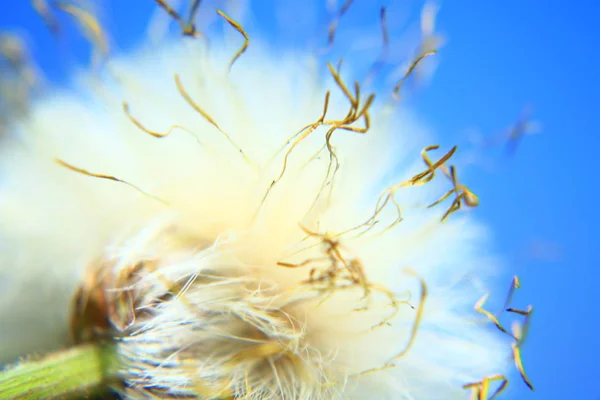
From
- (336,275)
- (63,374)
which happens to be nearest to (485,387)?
(336,275)

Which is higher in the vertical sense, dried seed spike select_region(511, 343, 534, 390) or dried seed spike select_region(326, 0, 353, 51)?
dried seed spike select_region(326, 0, 353, 51)

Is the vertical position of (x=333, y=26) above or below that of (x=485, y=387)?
above

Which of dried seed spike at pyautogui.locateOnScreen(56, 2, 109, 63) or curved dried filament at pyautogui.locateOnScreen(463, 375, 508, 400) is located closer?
curved dried filament at pyautogui.locateOnScreen(463, 375, 508, 400)

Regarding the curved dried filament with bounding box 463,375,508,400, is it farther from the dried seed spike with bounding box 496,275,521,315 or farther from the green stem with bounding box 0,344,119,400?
the green stem with bounding box 0,344,119,400

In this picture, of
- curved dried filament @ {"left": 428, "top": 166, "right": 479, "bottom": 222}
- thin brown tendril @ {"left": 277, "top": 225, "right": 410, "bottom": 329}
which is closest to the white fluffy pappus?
thin brown tendril @ {"left": 277, "top": 225, "right": 410, "bottom": 329}

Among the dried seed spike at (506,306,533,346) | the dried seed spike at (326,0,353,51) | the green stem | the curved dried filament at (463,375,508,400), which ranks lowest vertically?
the green stem

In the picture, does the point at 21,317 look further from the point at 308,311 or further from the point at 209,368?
A: the point at 308,311

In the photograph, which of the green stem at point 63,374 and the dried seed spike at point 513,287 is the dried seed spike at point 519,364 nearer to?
the dried seed spike at point 513,287

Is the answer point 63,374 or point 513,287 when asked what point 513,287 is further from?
point 63,374
